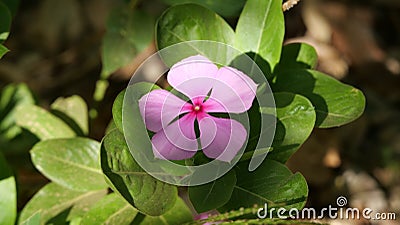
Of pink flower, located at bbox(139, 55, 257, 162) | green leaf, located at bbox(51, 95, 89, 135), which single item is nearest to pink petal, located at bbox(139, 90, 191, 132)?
pink flower, located at bbox(139, 55, 257, 162)

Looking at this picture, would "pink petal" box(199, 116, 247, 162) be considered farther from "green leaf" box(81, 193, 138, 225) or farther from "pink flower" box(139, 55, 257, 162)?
"green leaf" box(81, 193, 138, 225)

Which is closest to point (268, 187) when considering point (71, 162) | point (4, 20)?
point (71, 162)

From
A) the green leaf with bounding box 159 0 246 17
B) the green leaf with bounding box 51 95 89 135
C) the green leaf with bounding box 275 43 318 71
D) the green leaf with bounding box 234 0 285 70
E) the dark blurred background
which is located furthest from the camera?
the dark blurred background

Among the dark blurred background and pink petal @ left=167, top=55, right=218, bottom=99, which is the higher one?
pink petal @ left=167, top=55, right=218, bottom=99

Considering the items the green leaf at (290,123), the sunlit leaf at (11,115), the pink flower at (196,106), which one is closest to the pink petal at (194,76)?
the pink flower at (196,106)

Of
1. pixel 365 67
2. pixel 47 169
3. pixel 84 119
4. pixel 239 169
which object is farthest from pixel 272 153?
pixel 365 67
